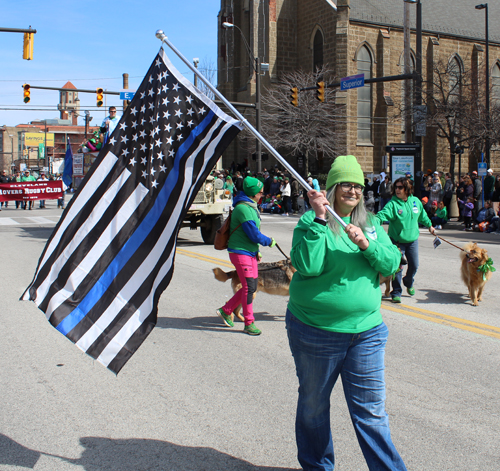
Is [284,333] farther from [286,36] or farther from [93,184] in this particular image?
[286,36]

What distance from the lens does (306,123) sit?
39.8 metres

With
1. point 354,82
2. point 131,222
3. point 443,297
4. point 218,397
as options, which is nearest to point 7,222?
point 354,82

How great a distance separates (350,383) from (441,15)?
157 ft

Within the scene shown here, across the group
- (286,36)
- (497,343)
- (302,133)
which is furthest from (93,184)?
(286,36)

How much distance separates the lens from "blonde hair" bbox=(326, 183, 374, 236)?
2980 mm

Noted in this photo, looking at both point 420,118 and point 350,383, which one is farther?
point 420,118

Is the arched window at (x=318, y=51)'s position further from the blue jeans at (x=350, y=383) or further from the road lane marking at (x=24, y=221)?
the blue jeans at (x=350, y=383)

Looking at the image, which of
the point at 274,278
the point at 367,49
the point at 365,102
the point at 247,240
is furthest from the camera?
the point at 365,102

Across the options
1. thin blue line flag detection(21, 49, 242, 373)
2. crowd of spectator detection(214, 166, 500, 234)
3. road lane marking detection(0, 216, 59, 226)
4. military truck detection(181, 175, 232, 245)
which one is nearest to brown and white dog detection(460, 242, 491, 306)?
thin blue line flag detection(21, 49, 242, 373)

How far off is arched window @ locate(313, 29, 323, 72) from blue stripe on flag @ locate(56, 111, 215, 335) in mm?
40691

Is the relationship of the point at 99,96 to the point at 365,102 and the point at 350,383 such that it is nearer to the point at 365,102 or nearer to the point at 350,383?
the point at 365,102

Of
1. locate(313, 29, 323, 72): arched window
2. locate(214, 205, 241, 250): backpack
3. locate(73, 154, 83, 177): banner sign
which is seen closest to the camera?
locate(214, 205, 241, 250): backpack

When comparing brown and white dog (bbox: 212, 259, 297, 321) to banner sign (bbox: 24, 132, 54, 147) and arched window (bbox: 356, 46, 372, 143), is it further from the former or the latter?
banner sign (bbox: 24, 132, 54, 147)

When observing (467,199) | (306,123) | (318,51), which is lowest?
(467,199)
